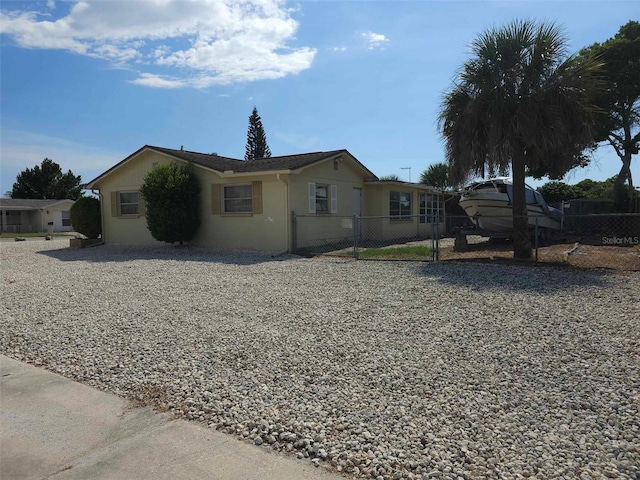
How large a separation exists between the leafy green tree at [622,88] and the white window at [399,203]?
8.34 m

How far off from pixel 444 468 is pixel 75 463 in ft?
7.55

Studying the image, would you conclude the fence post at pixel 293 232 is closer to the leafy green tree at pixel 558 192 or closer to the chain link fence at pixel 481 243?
the chain link fence at pixel 481 243

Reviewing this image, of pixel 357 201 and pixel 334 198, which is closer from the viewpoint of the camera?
pixel 334 198

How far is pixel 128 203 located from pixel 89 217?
2.34 m

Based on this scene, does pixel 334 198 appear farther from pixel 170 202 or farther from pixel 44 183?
pixel 44 183

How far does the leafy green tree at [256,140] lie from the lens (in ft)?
160

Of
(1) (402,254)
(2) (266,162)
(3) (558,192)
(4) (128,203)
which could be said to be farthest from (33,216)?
(3) (558,192)

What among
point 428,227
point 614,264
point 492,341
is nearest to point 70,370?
point 492,341

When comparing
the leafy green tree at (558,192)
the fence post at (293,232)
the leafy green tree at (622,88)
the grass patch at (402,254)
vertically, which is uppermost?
the leafy green tree at (622,88)

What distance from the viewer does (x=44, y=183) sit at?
55.4 m

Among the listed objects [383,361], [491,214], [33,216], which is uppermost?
[33,216]

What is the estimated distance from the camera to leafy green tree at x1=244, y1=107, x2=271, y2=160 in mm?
48906

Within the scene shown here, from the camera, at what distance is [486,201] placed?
15.6 m

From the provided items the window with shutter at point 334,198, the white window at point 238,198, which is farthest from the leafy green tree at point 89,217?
the window with shutter at point 334,198
